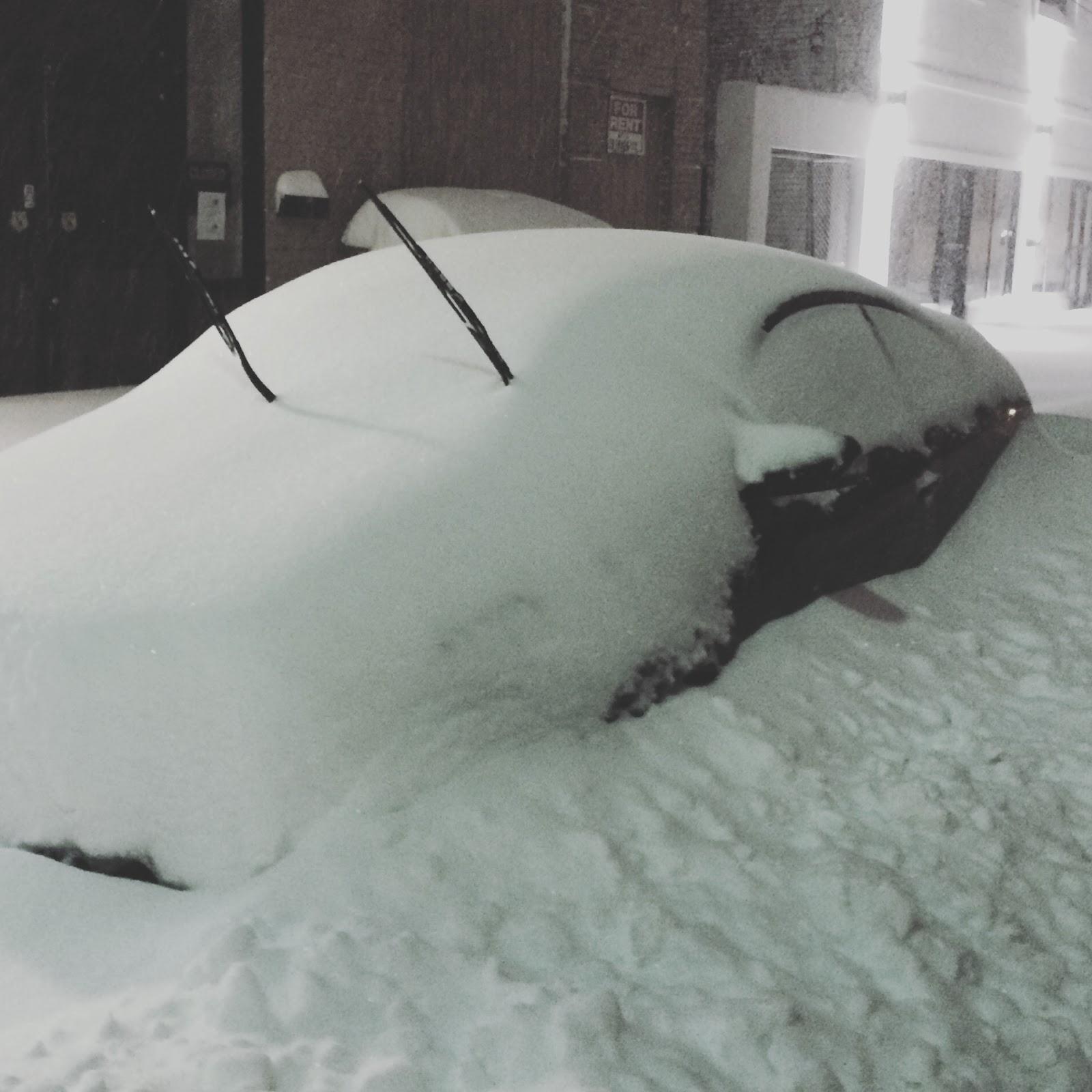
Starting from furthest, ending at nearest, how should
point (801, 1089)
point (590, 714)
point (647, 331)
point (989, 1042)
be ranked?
point (647, 331) → point (590, 714) → point (989, 1042) → point (801, 1089)

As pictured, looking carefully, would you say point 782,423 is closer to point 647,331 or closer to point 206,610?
point 647,331

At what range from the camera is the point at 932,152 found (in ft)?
72.4

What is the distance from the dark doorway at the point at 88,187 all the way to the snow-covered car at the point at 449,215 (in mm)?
1638

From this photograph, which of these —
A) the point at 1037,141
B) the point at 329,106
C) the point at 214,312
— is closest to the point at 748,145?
the point at 329,106

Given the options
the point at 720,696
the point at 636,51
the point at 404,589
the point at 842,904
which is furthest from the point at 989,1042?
the point at 636,51

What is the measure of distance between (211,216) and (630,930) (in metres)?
10.4

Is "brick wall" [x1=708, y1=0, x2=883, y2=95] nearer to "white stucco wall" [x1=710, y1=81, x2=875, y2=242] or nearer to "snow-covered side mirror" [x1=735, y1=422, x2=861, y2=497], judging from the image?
"white stucco wall" [x1=710, y1=81, x2=875, y2=242]

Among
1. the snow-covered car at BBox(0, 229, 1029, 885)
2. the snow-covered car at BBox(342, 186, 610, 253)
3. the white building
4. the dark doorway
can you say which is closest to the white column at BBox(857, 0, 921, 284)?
the white building

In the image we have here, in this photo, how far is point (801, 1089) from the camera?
2270 mm

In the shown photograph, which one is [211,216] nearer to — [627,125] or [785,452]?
[627,125]

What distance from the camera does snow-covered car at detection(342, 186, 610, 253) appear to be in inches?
481

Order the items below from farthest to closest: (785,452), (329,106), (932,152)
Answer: (932,152)
(329,106)
(785,452)

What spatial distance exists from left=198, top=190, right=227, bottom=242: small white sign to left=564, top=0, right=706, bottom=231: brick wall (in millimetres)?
4341

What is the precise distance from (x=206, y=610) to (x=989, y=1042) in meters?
1.61
